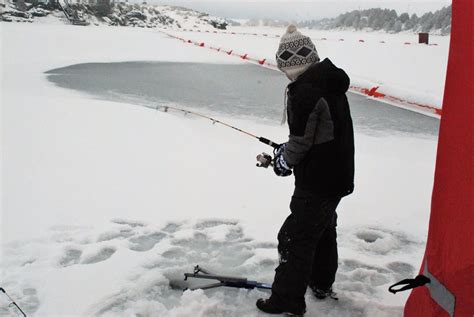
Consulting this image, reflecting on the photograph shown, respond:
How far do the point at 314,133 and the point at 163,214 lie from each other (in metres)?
2.27

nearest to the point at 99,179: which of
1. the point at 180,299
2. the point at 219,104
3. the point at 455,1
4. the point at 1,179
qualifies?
the point at 1,179

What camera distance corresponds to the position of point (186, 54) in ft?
73.6

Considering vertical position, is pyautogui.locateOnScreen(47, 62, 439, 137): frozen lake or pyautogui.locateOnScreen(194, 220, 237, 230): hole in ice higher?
pyautogui.locateOnScreen(47, 62, 439, 137): frozen lake

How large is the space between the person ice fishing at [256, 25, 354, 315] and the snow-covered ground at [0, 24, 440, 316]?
12.3 inches

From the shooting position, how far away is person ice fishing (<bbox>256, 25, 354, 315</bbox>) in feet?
7.71

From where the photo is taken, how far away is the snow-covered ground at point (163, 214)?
9.98 ft

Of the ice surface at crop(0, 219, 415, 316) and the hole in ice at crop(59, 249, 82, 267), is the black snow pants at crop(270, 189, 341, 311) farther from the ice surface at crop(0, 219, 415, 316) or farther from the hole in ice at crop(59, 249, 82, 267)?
the hole in ice at crop(59, 249, 82, 267)

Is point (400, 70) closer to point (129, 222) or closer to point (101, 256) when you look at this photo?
point (129, 222)

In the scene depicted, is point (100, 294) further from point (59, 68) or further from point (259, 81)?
point (59, 68)

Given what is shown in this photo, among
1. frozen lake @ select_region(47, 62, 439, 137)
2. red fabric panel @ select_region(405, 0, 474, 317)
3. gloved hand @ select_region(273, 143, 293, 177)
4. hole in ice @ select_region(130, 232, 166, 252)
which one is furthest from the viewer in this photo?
frozen lake @ select_region(47, 62, 439, 137)

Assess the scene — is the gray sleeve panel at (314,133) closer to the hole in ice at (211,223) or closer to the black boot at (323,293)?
the black boot at (323,293)

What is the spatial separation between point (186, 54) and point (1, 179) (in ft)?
60.5

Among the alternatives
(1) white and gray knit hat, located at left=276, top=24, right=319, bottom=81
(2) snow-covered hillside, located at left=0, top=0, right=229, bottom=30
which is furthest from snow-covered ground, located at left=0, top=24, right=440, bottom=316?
(2) snow-covered hillside, located at left=0, top=0, right=229, bottom=30

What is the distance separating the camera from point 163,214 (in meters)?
4.27
